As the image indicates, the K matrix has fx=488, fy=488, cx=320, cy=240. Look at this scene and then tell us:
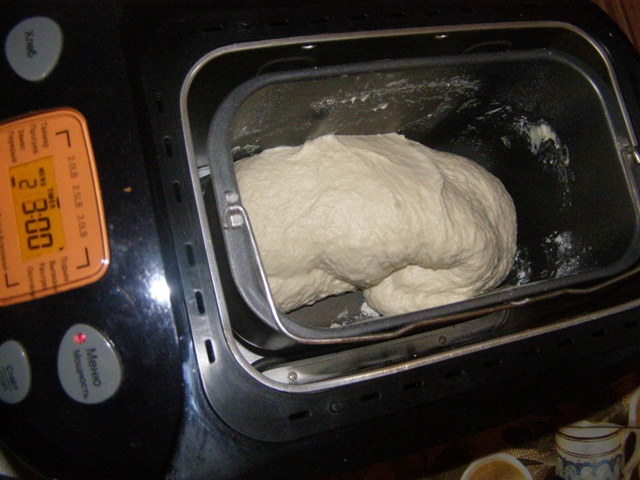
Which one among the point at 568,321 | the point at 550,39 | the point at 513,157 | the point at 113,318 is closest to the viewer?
the point at 113,318

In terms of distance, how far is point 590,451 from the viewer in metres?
0.92

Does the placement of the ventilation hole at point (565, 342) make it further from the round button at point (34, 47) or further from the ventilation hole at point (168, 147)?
the round button at point (34, 47)

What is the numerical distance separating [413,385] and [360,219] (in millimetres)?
240

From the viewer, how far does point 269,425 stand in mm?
539

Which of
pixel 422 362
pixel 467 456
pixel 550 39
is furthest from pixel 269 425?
pixel 550 39

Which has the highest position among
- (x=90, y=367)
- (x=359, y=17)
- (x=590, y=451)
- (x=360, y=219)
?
(x=359, y=17)

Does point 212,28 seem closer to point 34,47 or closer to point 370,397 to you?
point 34,47

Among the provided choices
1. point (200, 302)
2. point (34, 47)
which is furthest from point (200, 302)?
point (34, 47)

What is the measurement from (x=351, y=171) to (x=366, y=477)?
56 cm

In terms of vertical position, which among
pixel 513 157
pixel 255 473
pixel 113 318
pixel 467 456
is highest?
pixel 513 157

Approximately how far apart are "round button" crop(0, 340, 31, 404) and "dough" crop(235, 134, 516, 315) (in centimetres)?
32

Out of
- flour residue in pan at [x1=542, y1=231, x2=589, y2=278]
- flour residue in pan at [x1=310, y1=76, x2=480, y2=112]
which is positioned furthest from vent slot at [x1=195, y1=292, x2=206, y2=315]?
flour residue in pan at [x1=542, y1=231, x2=589, y2=278]

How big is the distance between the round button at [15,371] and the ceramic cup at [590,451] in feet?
2.97

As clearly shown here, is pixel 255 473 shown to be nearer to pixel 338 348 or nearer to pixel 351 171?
pixel 338 348
